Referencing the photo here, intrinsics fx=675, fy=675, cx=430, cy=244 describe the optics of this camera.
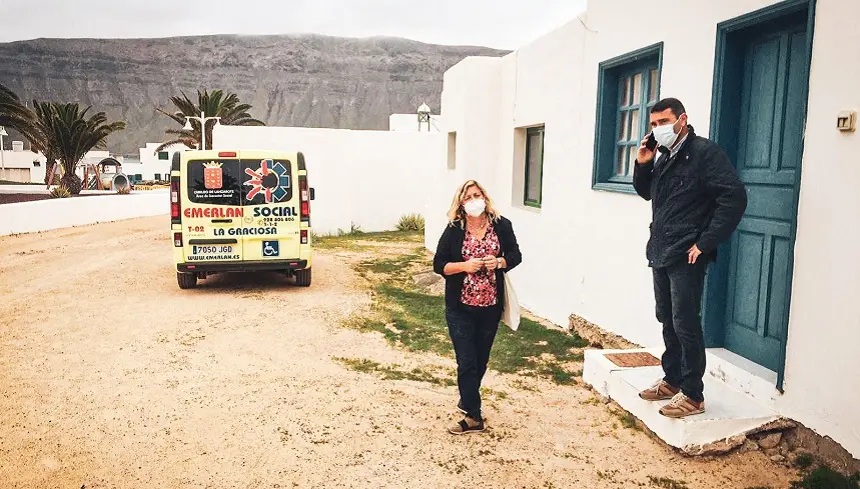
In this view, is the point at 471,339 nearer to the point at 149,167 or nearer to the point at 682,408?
the point at 682,408

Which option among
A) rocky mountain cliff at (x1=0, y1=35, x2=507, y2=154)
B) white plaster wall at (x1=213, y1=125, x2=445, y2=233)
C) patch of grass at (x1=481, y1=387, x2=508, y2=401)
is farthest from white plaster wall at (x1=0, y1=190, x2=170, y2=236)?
rocky mountain cliff at (x1=0, y1=35, x2=507, y2=154)

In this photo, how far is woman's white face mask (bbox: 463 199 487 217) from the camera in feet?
14.4

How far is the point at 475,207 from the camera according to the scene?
4.39m

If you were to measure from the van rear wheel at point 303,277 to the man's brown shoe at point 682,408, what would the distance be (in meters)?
7.07

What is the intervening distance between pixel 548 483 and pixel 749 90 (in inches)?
121

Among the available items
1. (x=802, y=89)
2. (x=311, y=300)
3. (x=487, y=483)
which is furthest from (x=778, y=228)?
(x=311, y=300)

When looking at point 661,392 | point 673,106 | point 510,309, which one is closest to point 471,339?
point 510,309

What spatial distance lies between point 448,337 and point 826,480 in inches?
168

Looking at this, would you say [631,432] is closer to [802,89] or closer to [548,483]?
[548,483]

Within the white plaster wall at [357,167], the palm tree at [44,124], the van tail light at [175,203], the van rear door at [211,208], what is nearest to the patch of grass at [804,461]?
the van rear door at [211,208]

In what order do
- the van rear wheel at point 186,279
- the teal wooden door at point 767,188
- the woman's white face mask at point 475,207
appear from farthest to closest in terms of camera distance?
the van rear wheel at point 186,279, the woman's white face mask at point 475,207, the teal wooden door at point 767,188

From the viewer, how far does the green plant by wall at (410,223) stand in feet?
66.6

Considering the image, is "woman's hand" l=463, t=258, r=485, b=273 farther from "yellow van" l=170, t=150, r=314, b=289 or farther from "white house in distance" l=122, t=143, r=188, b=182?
"white house in distance" l=122, t=143, r=188, b=182

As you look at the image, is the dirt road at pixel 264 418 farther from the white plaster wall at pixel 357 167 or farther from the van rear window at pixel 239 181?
the white plaster wall at pixel 357 167
